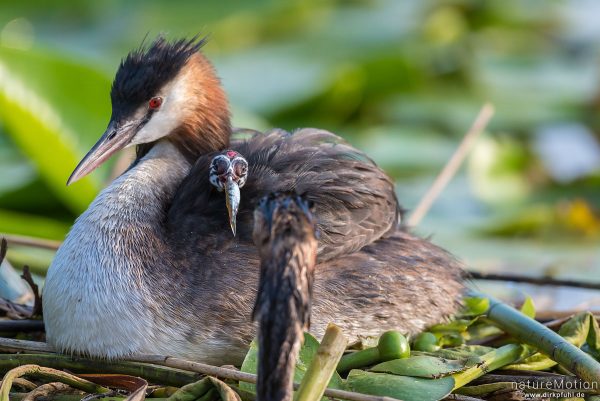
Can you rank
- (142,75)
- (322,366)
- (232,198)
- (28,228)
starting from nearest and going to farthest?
(322,366), (232,198), (142,75), (28,228)

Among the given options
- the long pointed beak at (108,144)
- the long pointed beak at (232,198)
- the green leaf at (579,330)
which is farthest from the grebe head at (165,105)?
the green leaf at (579,330)

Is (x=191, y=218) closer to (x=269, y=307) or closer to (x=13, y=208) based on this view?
(x=269, y=307)

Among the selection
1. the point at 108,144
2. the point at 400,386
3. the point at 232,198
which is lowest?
the point at 400,386

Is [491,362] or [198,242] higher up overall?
[198,242]

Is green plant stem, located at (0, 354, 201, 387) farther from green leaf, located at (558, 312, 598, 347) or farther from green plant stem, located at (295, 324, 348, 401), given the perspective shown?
green leaf, located at (558, 312, 598, 347)

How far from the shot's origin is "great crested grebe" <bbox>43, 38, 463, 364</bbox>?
383 cm

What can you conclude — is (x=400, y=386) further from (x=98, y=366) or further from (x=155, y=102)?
(x=155, y=102)

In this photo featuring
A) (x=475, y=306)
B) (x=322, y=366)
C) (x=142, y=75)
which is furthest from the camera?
(x=475, y=306)

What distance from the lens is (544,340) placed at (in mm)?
3926

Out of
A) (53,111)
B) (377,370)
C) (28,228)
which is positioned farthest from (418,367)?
(53,111)

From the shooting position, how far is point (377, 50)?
28.9 feet

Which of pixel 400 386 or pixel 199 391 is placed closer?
pixel 199 391

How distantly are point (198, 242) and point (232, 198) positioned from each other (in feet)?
0.82

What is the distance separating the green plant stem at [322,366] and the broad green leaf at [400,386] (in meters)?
0.46
